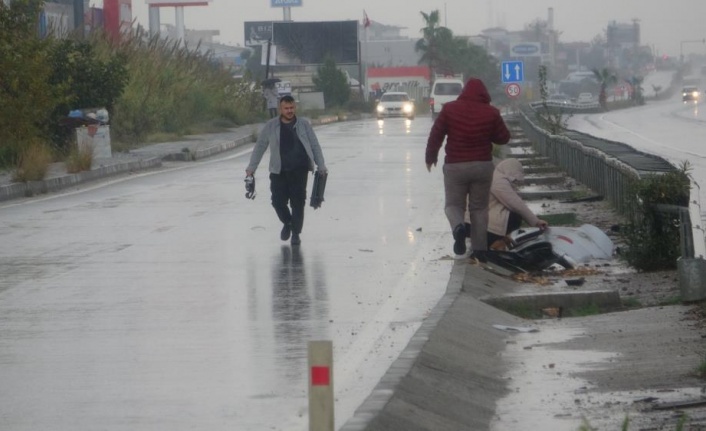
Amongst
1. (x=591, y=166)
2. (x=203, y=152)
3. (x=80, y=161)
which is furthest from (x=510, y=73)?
(x=591, y=166)

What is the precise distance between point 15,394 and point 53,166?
20.7m

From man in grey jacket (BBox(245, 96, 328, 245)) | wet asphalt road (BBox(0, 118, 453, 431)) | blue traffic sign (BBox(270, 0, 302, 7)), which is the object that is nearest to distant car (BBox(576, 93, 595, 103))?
blue traffic sign (BBox(270, 0, 302, 7))

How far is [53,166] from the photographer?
92.5 feet

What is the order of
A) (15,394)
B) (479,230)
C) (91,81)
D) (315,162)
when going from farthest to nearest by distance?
1. (91,81)
2. (315,162)
3. (479,230)
4. (15,394)

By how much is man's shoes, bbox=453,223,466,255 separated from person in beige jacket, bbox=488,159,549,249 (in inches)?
18.5

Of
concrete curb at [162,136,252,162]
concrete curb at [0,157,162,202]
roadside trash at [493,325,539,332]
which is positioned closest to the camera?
roadside trash at [493,325,539,332]

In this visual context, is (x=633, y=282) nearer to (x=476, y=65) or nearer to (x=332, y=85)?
(x=332, y=85)

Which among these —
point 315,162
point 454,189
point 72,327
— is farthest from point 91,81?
point 72,327

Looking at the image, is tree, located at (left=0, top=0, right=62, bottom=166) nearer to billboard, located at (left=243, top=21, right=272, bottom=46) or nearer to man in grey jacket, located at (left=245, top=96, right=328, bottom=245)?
man in grey jacket, located at (left=245, top=96, right=328, bottom=245)

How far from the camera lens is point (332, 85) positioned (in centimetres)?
8181

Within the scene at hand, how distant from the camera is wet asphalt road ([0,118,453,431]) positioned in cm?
770

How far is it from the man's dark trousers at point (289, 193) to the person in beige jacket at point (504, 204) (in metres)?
2.43

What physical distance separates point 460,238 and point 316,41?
7974 cm

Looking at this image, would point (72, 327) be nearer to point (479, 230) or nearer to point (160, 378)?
point (160, 378)
